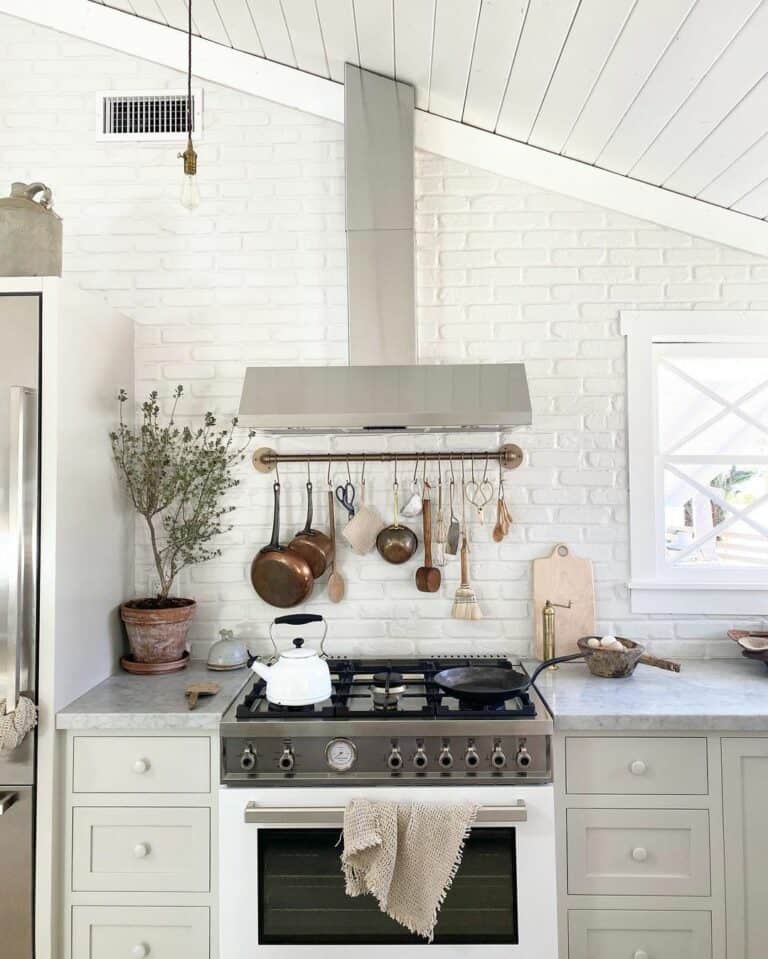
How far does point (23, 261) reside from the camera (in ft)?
6.59

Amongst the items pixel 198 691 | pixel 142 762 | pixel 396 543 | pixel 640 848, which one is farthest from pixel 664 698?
pixel 142 762

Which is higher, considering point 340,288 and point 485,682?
point 340,288

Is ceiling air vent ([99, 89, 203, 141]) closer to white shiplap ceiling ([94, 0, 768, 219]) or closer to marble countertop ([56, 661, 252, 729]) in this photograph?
white shiplap ceiling ([94, 0, 768, 219])

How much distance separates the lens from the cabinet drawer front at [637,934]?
6.07 feet

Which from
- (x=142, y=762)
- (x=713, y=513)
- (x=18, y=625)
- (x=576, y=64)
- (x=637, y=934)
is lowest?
(x=637, y=934)

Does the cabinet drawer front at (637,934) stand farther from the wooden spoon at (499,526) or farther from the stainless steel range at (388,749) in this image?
the wooden spoon at (499,526)

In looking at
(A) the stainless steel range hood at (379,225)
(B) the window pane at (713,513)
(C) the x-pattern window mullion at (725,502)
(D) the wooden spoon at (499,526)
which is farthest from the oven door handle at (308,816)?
(C) the x-pattern window mullion at (725,502)

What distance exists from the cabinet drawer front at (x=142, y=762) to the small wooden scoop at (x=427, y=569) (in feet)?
3.01

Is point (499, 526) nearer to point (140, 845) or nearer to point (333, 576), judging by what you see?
point (333, 576)

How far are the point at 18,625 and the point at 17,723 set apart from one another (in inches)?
9.9

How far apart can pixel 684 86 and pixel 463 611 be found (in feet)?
5.75

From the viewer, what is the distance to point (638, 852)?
6.08 feet

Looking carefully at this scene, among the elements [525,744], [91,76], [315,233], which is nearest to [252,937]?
[525,744]

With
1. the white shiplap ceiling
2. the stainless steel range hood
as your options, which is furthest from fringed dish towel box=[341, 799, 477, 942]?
the white shiplap ceiling
